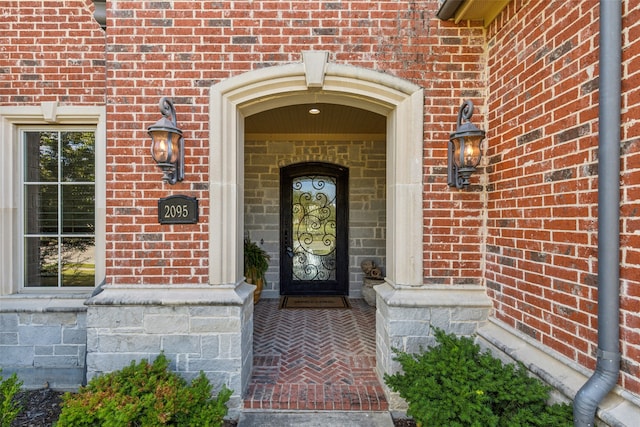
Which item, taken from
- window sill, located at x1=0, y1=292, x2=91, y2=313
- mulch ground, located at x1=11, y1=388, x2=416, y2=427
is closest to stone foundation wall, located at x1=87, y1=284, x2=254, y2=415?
mulch ground, located at x1=11, y1=388, x2=416, y2=427

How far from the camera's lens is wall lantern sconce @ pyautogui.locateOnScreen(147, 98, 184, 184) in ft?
8.40

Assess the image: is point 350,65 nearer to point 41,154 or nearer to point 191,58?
point 191,58

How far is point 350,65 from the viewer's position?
9.14ft

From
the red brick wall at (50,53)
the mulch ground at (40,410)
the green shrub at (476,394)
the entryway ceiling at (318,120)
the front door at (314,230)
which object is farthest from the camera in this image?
the front door at (314,230)

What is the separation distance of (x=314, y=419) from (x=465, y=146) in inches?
96.9

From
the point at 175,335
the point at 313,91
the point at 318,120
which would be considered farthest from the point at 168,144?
the point at 318,120

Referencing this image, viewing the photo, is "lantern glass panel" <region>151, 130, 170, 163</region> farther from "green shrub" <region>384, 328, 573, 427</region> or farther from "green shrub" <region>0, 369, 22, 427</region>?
"green shrub" <region>384, 328, 573, 427</region>

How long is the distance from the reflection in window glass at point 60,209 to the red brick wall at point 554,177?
13.0 feet

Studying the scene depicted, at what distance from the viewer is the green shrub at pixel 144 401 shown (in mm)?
2107

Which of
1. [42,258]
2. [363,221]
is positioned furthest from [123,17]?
[363,221]

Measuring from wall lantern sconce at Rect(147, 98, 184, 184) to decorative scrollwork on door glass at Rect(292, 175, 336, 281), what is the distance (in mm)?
3598

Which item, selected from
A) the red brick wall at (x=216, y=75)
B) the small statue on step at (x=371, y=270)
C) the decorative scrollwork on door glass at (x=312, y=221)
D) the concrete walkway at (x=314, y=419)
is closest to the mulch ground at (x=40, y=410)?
the concrete walkway at (x=314, y=419)

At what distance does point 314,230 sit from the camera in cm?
627

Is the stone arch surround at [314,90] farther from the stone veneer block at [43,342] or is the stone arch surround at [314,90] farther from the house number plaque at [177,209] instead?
the stone veneer block at [43,342]
